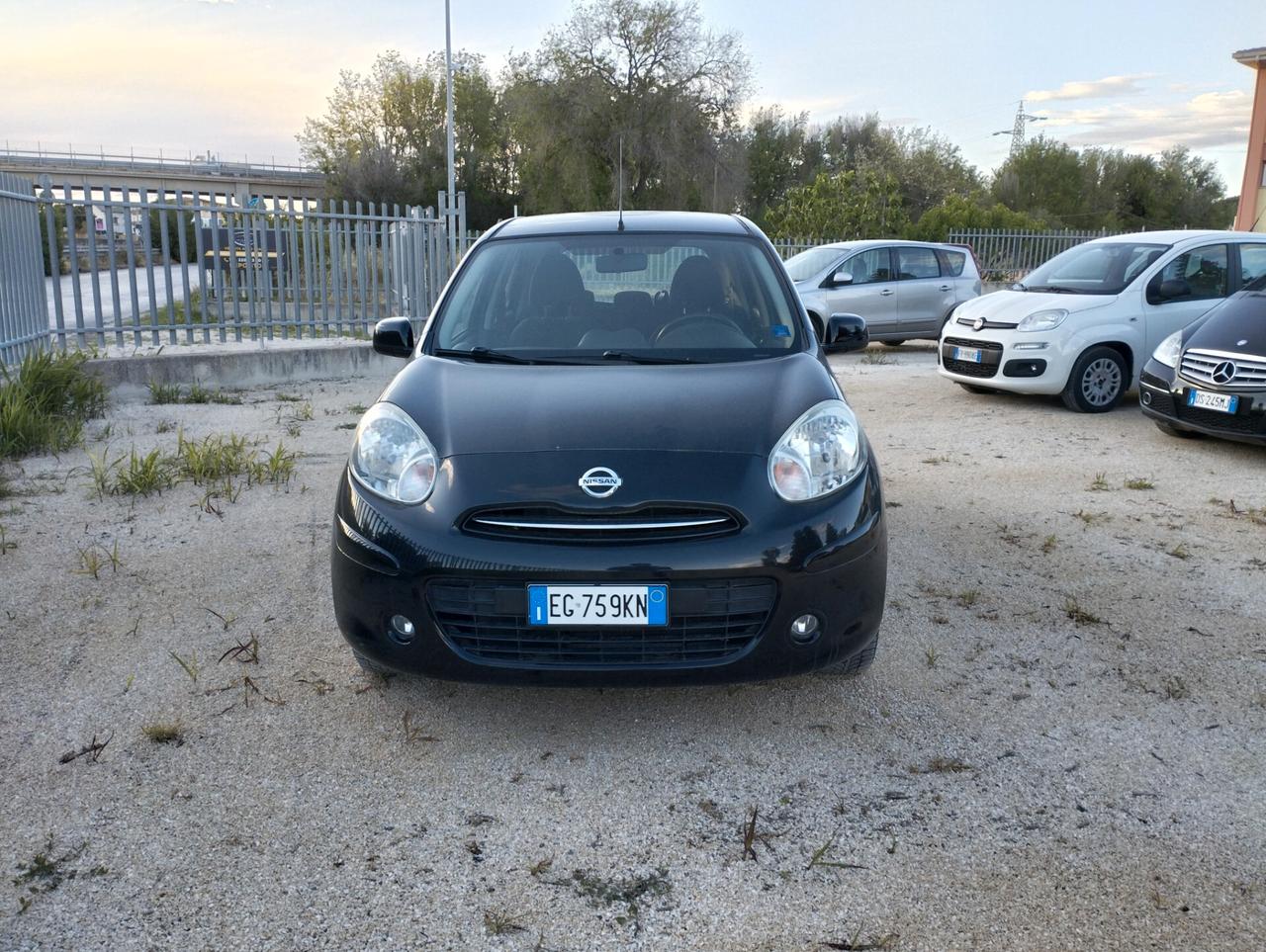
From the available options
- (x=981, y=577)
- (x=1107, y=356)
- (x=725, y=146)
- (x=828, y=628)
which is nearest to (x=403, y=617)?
(x=828, y=628)

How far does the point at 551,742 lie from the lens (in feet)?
10.6

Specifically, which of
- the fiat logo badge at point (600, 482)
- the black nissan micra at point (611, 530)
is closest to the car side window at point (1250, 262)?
the black nissan micra at point (611, 530)

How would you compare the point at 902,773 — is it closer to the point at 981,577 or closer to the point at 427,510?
the point at 427,510

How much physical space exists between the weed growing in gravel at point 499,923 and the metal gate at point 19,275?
284 inches

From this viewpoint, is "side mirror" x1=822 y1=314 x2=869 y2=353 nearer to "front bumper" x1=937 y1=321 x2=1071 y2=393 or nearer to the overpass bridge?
"front bumper" x1=937 y1=321 x2=1071 y2=393

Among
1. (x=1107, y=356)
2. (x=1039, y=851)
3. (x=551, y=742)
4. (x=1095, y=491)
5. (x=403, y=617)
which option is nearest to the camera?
(x=1039, y=851)

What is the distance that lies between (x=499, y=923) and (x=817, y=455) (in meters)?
1.59

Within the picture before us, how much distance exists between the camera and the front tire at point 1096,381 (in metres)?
9.29

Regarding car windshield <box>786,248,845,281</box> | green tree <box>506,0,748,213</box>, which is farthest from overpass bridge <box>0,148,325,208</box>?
car windshield <box>786,248,845,281</box>

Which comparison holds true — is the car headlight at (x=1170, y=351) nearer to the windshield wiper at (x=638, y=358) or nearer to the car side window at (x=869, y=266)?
the windshield wiper at (x=638, y=358)

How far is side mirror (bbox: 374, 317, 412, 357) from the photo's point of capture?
14.6 feet

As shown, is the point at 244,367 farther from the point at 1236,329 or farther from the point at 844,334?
the point at 1236,329

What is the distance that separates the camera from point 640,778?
3.03 meters

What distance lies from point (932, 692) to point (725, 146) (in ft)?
134
